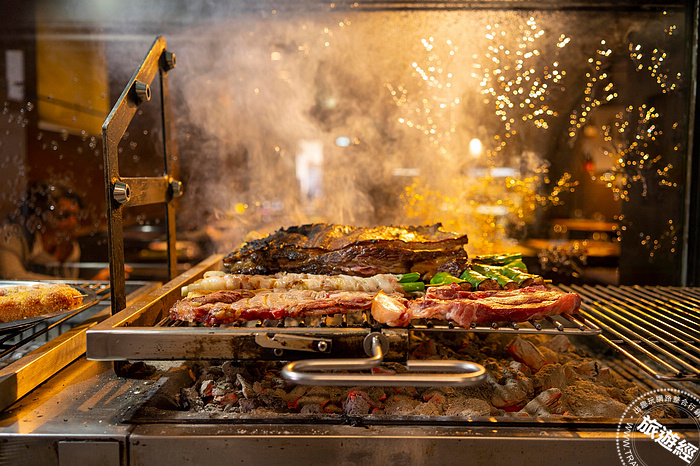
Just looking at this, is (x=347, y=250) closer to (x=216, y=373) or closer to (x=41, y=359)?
(x=216, y=373)

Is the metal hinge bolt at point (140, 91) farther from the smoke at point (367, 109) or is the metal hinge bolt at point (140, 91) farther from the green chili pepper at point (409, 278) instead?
the green chili pepper at point (409, 278)

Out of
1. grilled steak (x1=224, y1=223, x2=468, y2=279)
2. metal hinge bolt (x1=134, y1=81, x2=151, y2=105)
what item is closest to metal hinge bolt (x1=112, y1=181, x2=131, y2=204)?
metal hinge bolt (x1=134, y1=81, x2=151, y2=105)

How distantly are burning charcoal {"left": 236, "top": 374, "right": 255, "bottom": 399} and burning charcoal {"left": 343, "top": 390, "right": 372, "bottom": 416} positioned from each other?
475 mm

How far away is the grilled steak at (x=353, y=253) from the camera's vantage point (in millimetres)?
2809

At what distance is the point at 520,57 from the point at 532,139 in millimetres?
757

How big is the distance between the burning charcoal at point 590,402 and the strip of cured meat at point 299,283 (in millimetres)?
1046

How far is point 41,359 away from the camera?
2.15m

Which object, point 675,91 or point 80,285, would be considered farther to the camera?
point 675,91

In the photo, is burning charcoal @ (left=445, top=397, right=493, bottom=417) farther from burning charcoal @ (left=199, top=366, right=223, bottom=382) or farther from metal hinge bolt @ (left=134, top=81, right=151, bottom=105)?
metal hinge bolt @ (left=134, top=81, right=151, bottom=105)

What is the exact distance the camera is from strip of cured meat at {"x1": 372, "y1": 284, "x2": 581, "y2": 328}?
2.06 meters

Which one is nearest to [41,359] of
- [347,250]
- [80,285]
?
[80,285]

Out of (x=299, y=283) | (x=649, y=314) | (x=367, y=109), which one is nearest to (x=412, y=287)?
(x=299, y=283)

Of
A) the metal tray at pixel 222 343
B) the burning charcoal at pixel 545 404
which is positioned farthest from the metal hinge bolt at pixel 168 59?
the burning charcoal at pixel 545 404

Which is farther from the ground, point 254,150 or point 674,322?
point 254,150
